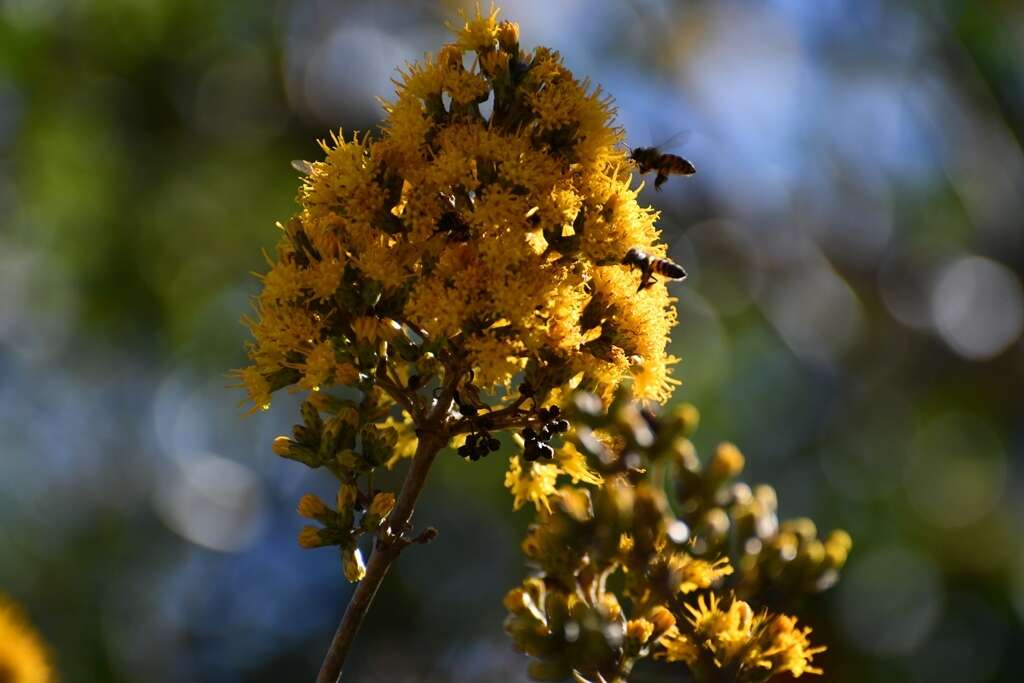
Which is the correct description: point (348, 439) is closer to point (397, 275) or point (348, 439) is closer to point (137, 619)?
point (397, 275)

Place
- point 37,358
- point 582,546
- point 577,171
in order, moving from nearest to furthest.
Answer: point 582,546 < point 577,171 < point 37,358

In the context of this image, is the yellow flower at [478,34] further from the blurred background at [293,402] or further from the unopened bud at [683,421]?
the blurred background at [293,402]

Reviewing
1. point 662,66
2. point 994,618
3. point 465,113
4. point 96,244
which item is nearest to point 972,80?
point 662,66

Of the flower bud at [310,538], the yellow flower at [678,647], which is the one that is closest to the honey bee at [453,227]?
the flower bud at [310,538]

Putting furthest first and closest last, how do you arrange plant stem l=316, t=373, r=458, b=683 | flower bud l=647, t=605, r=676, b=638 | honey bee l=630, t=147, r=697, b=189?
honey bee l=630, t=147, r=697, b=189 < flower bud l=647, t=605, r=676, b=638 < plant stem l=316, t=373, r=458, b=683

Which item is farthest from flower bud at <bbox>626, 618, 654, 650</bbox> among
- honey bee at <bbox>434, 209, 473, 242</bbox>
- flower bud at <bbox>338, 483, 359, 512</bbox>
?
honey bee at <bbox>434, 209, 473, 242</bbox>

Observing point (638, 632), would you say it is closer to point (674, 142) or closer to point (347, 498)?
point (347, 498)

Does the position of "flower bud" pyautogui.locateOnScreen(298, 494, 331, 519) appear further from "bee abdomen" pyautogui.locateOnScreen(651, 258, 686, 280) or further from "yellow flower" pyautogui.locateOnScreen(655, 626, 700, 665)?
"bee abdomen" pyautogui.locateOnScreen(651, 258, 686, 280)
